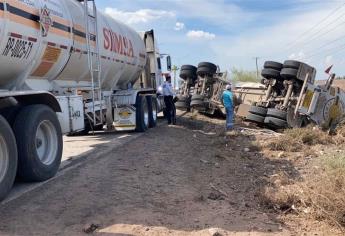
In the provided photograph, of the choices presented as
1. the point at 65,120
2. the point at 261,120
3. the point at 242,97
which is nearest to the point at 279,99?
the point at 261,120

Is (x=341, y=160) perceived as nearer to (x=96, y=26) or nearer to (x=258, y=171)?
(x=258, y=171)

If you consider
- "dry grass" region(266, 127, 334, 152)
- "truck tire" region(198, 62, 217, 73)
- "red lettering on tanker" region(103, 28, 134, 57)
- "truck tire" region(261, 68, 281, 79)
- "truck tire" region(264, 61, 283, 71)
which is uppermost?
"red lettering on tanker" region(103, 28, 134, 57)

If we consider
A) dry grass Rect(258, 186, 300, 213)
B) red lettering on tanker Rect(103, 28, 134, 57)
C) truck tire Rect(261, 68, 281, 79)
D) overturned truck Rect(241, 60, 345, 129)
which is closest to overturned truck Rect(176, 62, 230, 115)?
overturned truck Rect(241, 60, 345, 129)

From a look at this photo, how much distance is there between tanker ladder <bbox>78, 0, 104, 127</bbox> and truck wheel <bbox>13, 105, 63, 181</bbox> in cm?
315

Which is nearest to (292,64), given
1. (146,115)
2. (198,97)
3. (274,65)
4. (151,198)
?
(274,65)

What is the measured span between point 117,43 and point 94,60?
2.03 metres

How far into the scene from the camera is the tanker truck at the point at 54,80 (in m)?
6.89

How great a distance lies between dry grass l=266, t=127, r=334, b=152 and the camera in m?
12.0

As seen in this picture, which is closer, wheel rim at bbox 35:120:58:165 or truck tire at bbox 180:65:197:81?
wheel rim at bbox 35:120:58:165

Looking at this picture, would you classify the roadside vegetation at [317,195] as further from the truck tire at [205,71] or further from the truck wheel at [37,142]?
the truck tire at [205,71]

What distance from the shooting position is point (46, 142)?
7.73m

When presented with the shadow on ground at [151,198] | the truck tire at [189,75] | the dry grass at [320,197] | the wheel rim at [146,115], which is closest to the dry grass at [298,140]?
Answer: the shadow on ground at [151,198]

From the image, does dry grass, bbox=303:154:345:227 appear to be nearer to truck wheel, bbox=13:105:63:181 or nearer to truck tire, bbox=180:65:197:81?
truck wheel, bbox=13:105:63:181

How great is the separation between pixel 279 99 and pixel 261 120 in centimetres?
86
